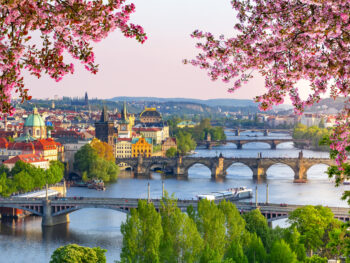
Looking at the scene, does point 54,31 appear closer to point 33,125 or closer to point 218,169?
point 218,169

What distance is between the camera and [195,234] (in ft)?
54.9

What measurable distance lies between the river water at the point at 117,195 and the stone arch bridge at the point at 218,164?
69cm

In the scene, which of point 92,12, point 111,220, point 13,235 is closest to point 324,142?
point 92,12

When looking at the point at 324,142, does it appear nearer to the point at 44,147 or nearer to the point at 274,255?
the point at 274,255

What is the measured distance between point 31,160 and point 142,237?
93.3ft

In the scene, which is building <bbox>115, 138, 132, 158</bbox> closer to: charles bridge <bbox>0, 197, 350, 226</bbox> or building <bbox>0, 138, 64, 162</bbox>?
building <bbox>0, 138, 64, 162</bbox>

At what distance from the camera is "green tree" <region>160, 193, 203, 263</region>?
16.2 m

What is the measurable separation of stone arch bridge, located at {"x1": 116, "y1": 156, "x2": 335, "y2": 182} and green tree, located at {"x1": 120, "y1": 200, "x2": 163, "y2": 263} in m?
30.2

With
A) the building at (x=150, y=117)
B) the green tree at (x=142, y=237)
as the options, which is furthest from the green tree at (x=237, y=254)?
the building at (x=150, y=117)

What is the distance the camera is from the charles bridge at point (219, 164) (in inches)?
1925

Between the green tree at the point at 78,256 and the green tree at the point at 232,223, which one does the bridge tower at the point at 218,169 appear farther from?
the green tree at the point at 78,256

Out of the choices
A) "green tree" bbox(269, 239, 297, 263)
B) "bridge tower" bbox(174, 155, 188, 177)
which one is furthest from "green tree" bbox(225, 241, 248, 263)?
"bridge tower" bbox(174, 155, 188, 177)

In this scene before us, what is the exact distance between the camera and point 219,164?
51.5 metres

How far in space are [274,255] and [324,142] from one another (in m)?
10.7
